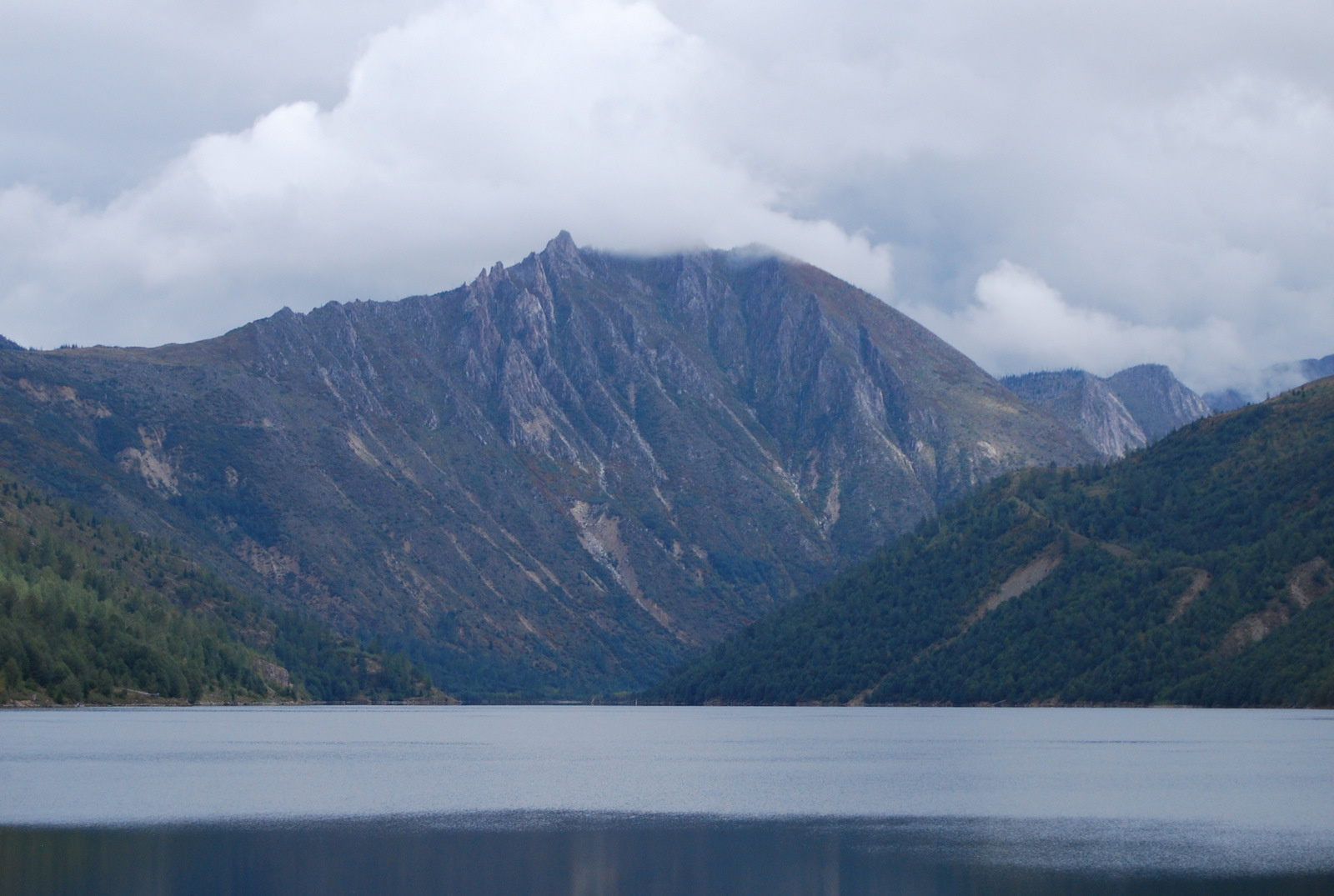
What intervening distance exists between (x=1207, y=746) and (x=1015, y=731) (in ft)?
142

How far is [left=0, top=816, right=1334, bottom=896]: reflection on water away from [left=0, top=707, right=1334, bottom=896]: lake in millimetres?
202

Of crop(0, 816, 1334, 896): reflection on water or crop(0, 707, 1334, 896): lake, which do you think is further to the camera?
crop(0, 707, 1334, 896): lake

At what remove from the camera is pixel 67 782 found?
9350 centimetres

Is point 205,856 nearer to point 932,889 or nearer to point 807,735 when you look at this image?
point 932,889

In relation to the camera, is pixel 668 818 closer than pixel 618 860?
No

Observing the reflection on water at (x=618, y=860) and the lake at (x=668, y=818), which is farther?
the lake at (x=668, y=818)

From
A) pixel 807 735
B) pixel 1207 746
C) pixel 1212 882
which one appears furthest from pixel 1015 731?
pixel 1212 882

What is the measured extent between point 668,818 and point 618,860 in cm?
1647

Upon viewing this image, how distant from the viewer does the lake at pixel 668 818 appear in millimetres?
55875

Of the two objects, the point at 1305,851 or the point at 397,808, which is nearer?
the point at 1305,851

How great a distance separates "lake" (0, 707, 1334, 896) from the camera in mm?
55875

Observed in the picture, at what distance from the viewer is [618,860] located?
60.9 meters

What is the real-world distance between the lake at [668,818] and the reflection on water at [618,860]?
0.20 meters

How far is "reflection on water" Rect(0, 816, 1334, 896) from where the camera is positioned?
53781 mm
